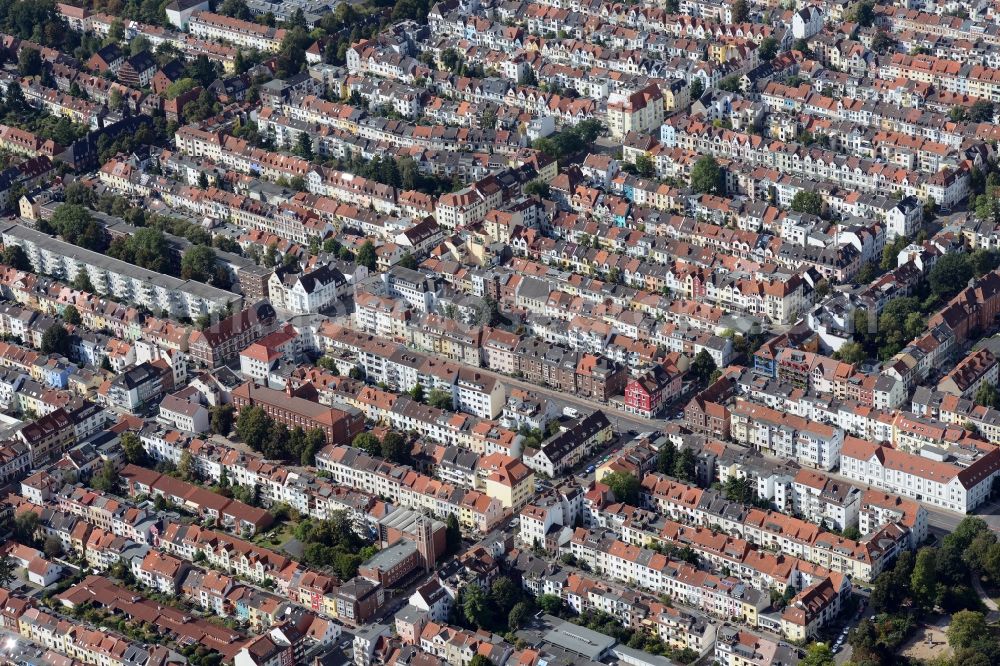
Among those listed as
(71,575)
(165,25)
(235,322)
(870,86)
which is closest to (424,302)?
(235,322)

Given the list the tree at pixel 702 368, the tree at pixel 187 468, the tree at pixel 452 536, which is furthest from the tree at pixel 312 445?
the tree at pixel 702 368

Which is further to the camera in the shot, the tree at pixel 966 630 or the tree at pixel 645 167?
the tree at pixel 645 167

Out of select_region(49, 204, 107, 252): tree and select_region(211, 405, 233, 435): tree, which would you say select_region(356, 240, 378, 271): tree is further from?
select_region(211, 405, 233, 435): tree

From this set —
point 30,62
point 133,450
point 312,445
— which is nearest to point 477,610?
point 312,445

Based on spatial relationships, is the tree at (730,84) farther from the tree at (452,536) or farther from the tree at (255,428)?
the tree at (452,536)

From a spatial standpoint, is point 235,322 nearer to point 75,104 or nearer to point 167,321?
point 167,321

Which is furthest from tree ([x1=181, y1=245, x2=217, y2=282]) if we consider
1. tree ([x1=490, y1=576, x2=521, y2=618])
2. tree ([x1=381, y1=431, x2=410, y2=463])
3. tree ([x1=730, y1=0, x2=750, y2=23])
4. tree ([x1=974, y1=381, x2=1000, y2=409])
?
tree ([x1=730, y1=0, x2=750, y2=23])

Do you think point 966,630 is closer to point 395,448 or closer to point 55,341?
point 395,448

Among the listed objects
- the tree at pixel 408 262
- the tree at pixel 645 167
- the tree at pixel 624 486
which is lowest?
the tree at pixel 624 486
